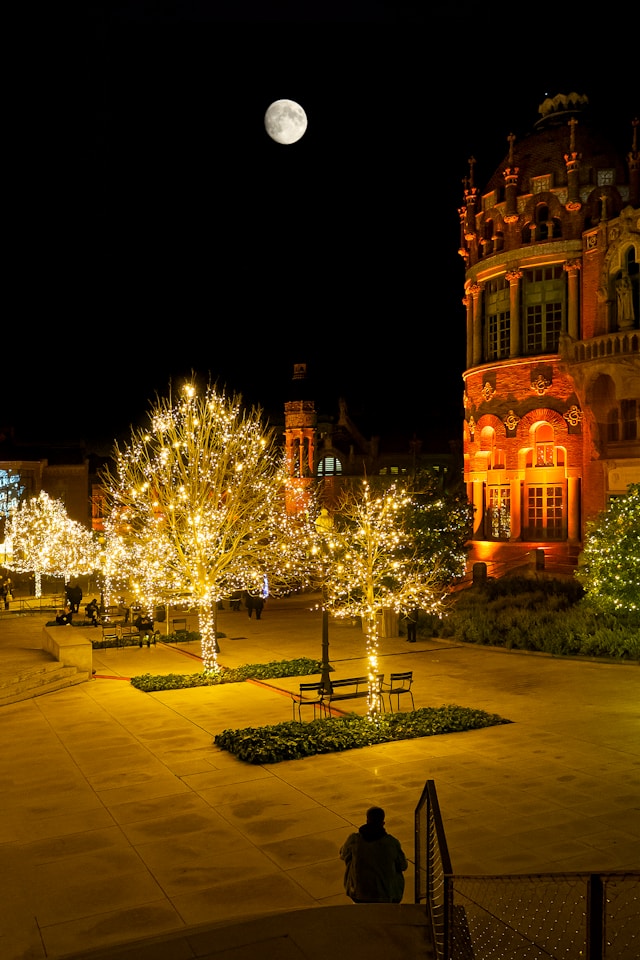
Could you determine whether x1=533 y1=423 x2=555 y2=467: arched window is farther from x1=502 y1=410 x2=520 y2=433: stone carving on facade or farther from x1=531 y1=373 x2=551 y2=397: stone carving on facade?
x1=531 y1=373 x2=551 y2=397: stone carving on facade

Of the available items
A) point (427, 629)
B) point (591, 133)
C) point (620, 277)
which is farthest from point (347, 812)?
point (591, 133)

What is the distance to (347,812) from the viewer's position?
10867 mm

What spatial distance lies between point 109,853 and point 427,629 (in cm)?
1818

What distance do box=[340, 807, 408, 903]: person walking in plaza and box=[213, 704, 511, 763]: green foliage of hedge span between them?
20.1ft

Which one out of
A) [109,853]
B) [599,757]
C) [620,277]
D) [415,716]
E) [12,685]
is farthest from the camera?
[620,277]

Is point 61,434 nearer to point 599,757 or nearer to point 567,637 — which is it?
point 567,637

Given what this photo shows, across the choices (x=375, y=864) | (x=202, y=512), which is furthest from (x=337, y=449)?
(x=375, y=864)

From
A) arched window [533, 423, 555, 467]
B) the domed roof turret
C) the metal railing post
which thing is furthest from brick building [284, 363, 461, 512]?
the metal railing post

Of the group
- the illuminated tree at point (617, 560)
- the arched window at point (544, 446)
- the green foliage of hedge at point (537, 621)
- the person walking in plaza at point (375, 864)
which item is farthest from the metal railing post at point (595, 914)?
the arched window at point (544, 446)

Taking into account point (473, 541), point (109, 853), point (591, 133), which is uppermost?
point (591, 133)

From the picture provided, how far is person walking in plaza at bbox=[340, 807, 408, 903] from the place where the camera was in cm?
724

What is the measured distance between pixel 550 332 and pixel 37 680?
28618mm

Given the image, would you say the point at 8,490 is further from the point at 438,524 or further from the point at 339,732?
the point at 339,732

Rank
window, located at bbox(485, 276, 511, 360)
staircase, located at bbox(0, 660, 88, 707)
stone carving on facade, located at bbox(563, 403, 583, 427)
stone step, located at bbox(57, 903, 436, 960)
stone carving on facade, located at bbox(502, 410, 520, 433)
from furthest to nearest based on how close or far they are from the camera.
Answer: window, located at bbox(485, 276, 511, 360)
stone carving on facade, located at bbox(502, 410, 520, 433)
stone carving on facade, located at bbox(563, 403, 583, 427)
staircase, located at bbox(0, 660, 88, 707)
stone step, located at bbox(57, 903, 436, 960)
